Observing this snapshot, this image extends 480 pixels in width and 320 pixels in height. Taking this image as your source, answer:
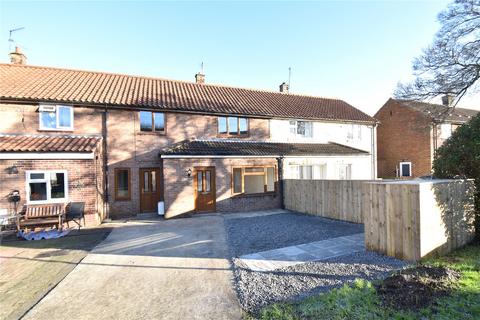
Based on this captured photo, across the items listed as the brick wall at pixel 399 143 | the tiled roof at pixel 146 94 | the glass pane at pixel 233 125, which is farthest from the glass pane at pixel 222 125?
the brick wall at pixel 399 143

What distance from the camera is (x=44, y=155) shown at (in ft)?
33.0

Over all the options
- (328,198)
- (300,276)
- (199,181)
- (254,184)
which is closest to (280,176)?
(254,184)

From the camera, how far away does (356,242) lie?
711 cm

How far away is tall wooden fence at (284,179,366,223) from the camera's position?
9.48m

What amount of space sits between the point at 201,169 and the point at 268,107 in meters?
7.55

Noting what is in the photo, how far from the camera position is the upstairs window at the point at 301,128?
17391 millimetres

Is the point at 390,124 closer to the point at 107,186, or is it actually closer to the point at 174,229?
the point at 174,229

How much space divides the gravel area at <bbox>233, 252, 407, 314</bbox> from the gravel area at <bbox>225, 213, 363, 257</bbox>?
1.50 metres

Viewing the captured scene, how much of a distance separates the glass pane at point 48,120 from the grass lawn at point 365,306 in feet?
44.2

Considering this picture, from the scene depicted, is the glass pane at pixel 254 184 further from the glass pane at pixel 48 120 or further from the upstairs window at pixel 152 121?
the glass pane at pixel 48 120

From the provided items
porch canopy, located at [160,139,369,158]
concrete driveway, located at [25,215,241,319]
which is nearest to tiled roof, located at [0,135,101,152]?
porch canopy, located at [160,139,369,158]

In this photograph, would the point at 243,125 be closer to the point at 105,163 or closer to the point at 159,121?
the point at 159,121

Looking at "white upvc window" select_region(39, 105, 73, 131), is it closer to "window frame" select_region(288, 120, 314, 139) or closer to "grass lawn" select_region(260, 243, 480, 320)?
"grass lawn" select_region(260, 243, 480, 320)

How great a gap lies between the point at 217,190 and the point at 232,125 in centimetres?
466
